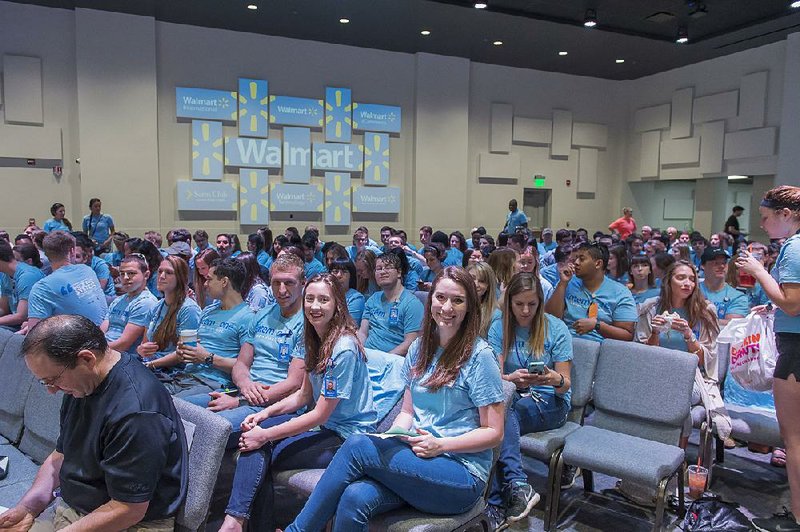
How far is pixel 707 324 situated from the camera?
3484 millimetres

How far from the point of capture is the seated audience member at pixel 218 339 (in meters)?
3.22

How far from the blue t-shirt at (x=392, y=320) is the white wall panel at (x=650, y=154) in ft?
40.7

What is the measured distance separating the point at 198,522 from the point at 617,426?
7.26ft

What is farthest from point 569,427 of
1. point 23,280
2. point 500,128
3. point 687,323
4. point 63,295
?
point 500,128

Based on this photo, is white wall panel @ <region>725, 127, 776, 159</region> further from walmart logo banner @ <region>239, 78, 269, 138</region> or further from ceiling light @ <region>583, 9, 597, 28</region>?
walmart logo banner @ <region>239, 78, 269, 138</region>

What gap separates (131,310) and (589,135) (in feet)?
43.9

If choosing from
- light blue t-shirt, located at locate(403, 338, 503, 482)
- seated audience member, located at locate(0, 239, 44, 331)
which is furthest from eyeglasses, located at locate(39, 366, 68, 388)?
seated audience member, located at locate(0, 239, 44, 331)

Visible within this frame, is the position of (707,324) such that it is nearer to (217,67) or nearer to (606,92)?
(217,67)

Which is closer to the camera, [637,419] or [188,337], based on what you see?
[637,419]

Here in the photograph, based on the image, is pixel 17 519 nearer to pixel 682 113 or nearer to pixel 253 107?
pixel 253 107

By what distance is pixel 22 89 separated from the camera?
32.6 ft

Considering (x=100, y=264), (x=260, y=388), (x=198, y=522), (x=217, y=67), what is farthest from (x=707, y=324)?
(x=217, y=67)

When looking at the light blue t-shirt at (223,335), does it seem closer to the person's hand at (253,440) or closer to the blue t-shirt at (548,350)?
the person's hand at (253,440)

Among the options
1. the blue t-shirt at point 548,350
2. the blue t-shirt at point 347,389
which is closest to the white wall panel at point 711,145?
the blue t-shirt at point 548,350
